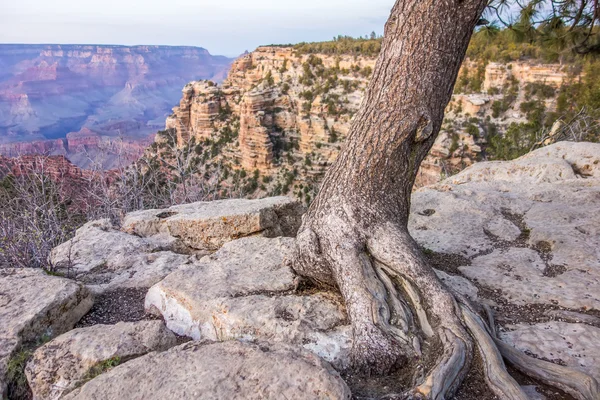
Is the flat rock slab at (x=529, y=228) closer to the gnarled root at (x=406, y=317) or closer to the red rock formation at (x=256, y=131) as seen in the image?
the gnarled root at (x=406, y=317)

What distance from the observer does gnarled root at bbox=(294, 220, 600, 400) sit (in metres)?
1.91

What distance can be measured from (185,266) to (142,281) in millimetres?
473

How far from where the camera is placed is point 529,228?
13.9 ft

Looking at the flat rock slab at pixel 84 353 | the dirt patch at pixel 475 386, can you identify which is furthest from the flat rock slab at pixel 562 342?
the flat rock slab at pixel 84 353

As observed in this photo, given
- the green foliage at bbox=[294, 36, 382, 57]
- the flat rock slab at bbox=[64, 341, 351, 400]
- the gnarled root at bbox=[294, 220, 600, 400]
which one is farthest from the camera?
the green foliage at bbox=[294, 36, 382, 57]

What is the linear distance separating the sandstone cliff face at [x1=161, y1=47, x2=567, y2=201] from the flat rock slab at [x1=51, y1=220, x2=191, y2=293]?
14.7 meters

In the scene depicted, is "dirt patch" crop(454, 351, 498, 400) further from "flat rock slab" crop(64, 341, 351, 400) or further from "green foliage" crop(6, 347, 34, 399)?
"green foliage" crop(6, 347, 34, 399)

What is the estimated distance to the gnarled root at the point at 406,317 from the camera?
1909mm

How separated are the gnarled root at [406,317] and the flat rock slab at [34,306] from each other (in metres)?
1.62

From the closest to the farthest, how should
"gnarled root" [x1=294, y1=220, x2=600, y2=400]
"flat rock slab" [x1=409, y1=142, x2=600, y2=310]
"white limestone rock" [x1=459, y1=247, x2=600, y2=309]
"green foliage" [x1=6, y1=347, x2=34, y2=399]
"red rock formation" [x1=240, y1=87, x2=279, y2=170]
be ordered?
1. "gnarled root" [x1=294, y1=220, x2=600, y2=400]
2. "green foliage" [x1=6, y1=347, x2=34, y2=399]
3. "white limestone rock" [x1=459, y1=247, x2=600, y2=309]
4. "flat rock slab" [x1=409, y1=142, x2=600, y2=310]
5. "red rock formation" [x1=240, y1=87, x2=279, y2=170]

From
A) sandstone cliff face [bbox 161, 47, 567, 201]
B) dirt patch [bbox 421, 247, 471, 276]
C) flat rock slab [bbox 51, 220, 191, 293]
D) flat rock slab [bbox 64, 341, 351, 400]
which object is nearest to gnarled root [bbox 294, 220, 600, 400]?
flat rock slab [bbox 64, 341, 351, 400]

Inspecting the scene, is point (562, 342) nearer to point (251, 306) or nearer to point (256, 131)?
point (251, 306)

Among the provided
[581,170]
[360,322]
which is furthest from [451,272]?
[581,170]

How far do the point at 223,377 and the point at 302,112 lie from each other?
26318mm
